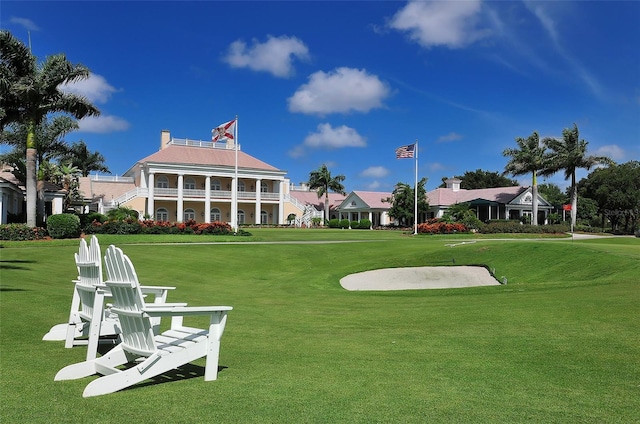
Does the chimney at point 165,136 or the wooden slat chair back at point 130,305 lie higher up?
the chimney at point 165,136

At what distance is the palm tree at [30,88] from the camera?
99.7 ft

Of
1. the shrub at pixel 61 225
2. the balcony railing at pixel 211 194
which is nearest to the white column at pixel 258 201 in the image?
the balcony railing at pixel 211 194

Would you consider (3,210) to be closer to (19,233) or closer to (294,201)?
(19,233)

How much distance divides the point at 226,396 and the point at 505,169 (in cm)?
5853

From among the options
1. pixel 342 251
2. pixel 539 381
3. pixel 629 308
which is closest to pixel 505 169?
pixel 342 251

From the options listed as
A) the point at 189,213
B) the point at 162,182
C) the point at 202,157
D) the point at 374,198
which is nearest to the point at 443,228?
the point at 374,198

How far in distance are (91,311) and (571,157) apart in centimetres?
5654

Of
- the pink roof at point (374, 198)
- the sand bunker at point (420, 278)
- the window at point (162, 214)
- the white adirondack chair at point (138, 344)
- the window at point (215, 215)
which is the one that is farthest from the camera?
the pink roof at point (374, 198)

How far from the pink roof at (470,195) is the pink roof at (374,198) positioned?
6599 millimetres

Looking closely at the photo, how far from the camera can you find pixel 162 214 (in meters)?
62.4

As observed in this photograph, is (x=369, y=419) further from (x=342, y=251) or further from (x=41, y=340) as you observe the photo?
(x=342, y=251)

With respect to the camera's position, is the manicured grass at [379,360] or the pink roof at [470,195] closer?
the manicured grass at [379,360]

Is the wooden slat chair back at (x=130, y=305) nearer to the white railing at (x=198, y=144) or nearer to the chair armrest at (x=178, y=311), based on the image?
the chair armrest at (x=178, y=311)

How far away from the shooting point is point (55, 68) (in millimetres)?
31562
